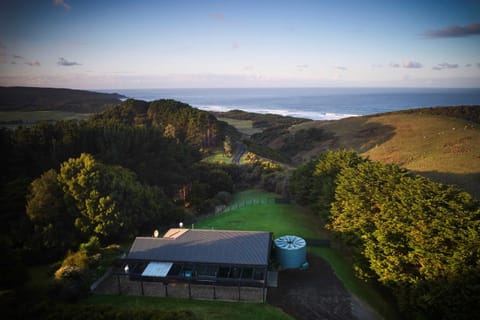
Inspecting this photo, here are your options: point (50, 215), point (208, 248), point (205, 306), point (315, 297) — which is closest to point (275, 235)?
point (208, 248)

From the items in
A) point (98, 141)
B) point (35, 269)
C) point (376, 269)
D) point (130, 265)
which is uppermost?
Result: point (98, 141)

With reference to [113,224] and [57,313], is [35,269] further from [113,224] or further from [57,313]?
[57,313]

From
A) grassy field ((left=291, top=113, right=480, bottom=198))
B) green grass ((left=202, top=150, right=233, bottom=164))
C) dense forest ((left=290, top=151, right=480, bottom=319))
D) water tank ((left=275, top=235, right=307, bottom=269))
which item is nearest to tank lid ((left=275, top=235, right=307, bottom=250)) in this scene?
water tank ((left=275, top=235, right=307, bottom=269))

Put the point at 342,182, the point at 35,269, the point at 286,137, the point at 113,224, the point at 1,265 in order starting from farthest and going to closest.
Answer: the point at 286,137
the point at 342,182
the point at 113,224
the point at 35,269
the point at 1,265

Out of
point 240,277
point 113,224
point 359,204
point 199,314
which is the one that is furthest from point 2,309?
point 359,204

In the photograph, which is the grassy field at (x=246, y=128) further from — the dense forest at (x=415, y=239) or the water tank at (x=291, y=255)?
the water tank at (x=291, y=255)

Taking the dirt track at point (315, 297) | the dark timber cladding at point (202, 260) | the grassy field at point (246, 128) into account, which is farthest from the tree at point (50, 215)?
the grassy field at point (246, 128)
